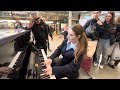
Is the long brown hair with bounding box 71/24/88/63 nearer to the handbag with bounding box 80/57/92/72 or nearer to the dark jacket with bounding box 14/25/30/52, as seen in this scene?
the handbag with bounding box 80/57/92/72

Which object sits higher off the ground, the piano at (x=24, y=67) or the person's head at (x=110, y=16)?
the person's head at (x=110, y=16)

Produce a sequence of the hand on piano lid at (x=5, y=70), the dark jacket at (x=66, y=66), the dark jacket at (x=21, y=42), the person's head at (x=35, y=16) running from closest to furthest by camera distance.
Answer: the hand on piano lid at (x=5, y=70) → the person's head at (x=35, y=16) → the dark jacket at (x=66, y=66) → the dark jacket at (x=21, y=42)

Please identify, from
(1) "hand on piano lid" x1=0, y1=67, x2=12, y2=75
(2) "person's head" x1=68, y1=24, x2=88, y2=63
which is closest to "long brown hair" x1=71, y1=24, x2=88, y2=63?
(2) "person's head" x1=68, y1=24, x2=88, y2=63

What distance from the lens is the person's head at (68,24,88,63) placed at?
3.82ft

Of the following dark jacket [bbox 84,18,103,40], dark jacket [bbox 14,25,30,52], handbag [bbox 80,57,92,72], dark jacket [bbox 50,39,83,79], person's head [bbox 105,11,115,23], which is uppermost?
person's head [bbox 105,11,115,23]

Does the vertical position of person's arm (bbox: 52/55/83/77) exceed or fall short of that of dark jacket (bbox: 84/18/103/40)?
it falls short

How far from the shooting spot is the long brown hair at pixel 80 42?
1165 mm

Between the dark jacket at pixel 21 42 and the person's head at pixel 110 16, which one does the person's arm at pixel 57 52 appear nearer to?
the dark jacket at pixel 21 42

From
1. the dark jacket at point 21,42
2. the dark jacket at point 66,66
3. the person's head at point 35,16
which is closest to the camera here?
the person's head at point 35,16

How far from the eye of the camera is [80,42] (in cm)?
120

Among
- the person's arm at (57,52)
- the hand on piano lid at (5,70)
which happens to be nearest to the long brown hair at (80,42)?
the person's arm at (57,52)

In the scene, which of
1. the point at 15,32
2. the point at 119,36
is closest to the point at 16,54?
the point at 15,32
